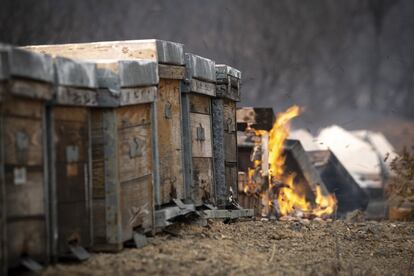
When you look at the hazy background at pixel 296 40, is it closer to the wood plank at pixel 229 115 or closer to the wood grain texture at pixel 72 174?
the wood plank at pixel 229 115

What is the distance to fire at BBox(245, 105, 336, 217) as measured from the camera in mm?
14867

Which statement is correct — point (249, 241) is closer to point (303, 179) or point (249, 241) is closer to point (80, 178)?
point (80, 178)

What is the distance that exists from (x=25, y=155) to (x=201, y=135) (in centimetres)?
435

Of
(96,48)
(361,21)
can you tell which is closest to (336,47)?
(361,21)

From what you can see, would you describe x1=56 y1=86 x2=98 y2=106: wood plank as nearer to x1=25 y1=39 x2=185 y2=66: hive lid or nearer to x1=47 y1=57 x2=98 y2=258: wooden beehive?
x1=47 y1=57 x2=98 y2=258: wooden beehive

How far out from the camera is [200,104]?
10.7 metres

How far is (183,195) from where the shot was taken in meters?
9.90

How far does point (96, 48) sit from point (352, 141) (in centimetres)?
1360

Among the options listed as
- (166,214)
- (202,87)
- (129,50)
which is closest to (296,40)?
(202,87)

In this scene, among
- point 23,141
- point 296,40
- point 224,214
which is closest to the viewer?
point 23,141

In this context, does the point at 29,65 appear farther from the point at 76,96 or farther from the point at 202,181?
the point at 202,181

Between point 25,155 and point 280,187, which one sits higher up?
point 25,155

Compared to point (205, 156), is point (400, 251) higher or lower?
lower

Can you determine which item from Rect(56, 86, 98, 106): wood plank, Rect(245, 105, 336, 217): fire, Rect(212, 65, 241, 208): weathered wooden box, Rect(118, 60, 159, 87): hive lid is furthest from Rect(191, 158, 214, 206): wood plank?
Rect(245, 105, 336, 217): fire
